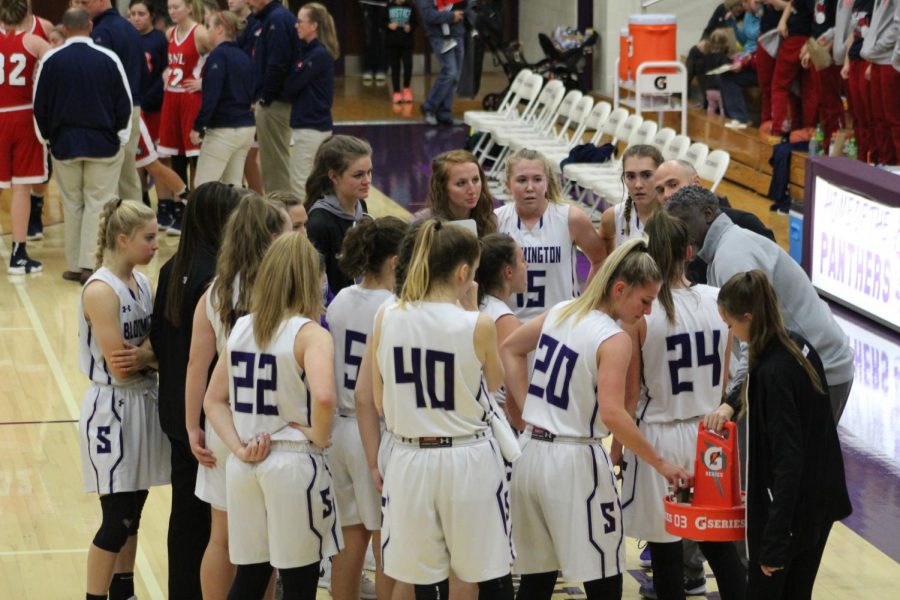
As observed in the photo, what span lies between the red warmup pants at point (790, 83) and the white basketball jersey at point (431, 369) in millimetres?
9348

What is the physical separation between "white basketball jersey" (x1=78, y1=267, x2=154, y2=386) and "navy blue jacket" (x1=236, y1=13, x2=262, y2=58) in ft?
23.9

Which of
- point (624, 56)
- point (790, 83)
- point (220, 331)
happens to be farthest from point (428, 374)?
point (624, 56)

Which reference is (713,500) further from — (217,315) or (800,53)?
(800,53)

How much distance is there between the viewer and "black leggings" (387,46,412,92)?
18.5m

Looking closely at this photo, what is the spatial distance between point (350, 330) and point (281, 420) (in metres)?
0.51

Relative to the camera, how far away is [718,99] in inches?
586

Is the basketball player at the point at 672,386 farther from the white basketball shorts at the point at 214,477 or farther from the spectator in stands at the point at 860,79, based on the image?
the spectator in stands at the point at 860,79

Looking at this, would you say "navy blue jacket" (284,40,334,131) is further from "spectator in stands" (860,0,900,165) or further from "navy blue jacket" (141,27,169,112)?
"spectator in stands" (860,0,900,165)

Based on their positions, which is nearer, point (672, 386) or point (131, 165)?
point (672, 386)

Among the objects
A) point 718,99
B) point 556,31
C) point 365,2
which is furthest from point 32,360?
point 365,2

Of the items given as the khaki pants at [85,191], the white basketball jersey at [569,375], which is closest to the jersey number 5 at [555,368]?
the white basketball jersey at [569,375]

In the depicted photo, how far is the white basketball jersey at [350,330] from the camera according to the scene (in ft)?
14.8

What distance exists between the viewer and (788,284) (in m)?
4.90

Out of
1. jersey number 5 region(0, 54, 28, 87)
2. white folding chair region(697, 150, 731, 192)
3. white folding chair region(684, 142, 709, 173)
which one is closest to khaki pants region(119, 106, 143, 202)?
jersey number 5 region(0, 54, 28, 87)
